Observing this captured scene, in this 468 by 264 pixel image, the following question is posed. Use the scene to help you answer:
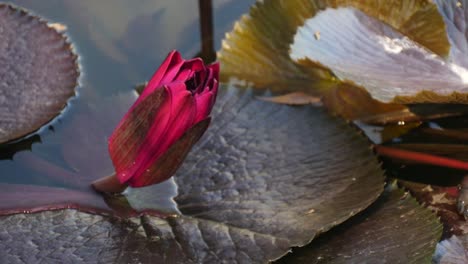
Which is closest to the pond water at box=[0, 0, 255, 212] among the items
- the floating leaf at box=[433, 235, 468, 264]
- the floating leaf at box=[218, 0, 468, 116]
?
the floating leaf at box=[218, 0, 468, 116]

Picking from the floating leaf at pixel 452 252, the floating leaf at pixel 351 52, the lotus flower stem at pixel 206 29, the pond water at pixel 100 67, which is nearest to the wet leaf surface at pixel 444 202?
the floating leaf at pixel 452 252

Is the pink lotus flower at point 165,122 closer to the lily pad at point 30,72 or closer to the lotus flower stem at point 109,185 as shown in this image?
the lotus flower stem at point 109,185

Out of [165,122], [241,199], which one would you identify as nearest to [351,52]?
[241,199]

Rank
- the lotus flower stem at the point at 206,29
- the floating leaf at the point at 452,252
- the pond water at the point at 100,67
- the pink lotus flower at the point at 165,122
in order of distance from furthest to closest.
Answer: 1. the lotus flower stem at the point at 206,29
2. the pond water at the point at 100,67
3. the floating leaf at the point at 452,252
4. the pink lotus flower at the point at 165,122

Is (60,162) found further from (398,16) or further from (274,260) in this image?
(398,16)

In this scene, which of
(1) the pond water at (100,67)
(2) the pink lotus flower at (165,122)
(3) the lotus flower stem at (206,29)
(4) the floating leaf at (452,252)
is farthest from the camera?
(3) the lotus flower stem at (206,29)

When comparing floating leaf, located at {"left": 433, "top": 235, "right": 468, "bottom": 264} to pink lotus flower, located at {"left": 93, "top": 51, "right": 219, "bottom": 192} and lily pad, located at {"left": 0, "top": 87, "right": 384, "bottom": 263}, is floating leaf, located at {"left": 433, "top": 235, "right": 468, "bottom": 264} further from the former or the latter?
pink lotus flower, located at {"left": 93, "top": 51, "right": 219, "bottom": 192}

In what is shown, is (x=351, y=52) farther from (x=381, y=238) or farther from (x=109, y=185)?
(x=109, y=185)
